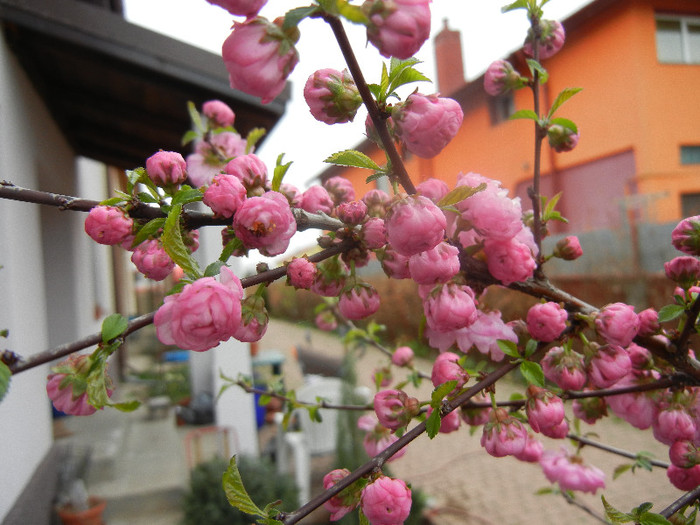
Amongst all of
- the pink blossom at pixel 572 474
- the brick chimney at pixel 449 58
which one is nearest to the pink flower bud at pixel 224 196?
the pink blossom at pixel 572 474

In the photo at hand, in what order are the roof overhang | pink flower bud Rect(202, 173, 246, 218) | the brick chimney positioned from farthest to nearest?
the brick chimney
the roof overhang
pink flower bud Rect(202, 173, 246, 218)

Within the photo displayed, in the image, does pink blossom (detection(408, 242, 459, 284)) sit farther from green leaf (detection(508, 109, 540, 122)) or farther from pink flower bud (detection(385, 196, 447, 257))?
green leaf (detection(508, 109, 540, 122))

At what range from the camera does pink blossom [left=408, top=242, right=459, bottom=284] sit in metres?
0.43

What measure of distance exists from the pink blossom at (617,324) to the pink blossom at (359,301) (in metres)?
0.25

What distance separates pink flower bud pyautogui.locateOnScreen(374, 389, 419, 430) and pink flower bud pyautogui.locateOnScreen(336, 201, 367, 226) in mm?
206

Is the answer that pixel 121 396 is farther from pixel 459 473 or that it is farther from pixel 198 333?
pixel 198 333

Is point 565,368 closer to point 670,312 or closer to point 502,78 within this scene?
point 670,312

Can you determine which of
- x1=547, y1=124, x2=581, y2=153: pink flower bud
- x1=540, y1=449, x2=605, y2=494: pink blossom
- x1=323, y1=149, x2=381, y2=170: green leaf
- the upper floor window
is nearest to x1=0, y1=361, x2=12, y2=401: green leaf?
x1=323, y1=149, x2=381, y2=170: green leaf

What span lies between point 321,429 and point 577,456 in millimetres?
2927

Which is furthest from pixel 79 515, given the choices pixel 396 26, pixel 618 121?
pixel 618 121

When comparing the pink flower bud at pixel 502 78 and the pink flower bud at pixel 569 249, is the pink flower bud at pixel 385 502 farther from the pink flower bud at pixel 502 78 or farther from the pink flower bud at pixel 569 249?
the pink flower bud at pixel 502 78

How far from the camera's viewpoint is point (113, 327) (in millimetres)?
407

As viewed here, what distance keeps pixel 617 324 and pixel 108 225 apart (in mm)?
522

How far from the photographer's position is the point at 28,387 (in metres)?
1.98
